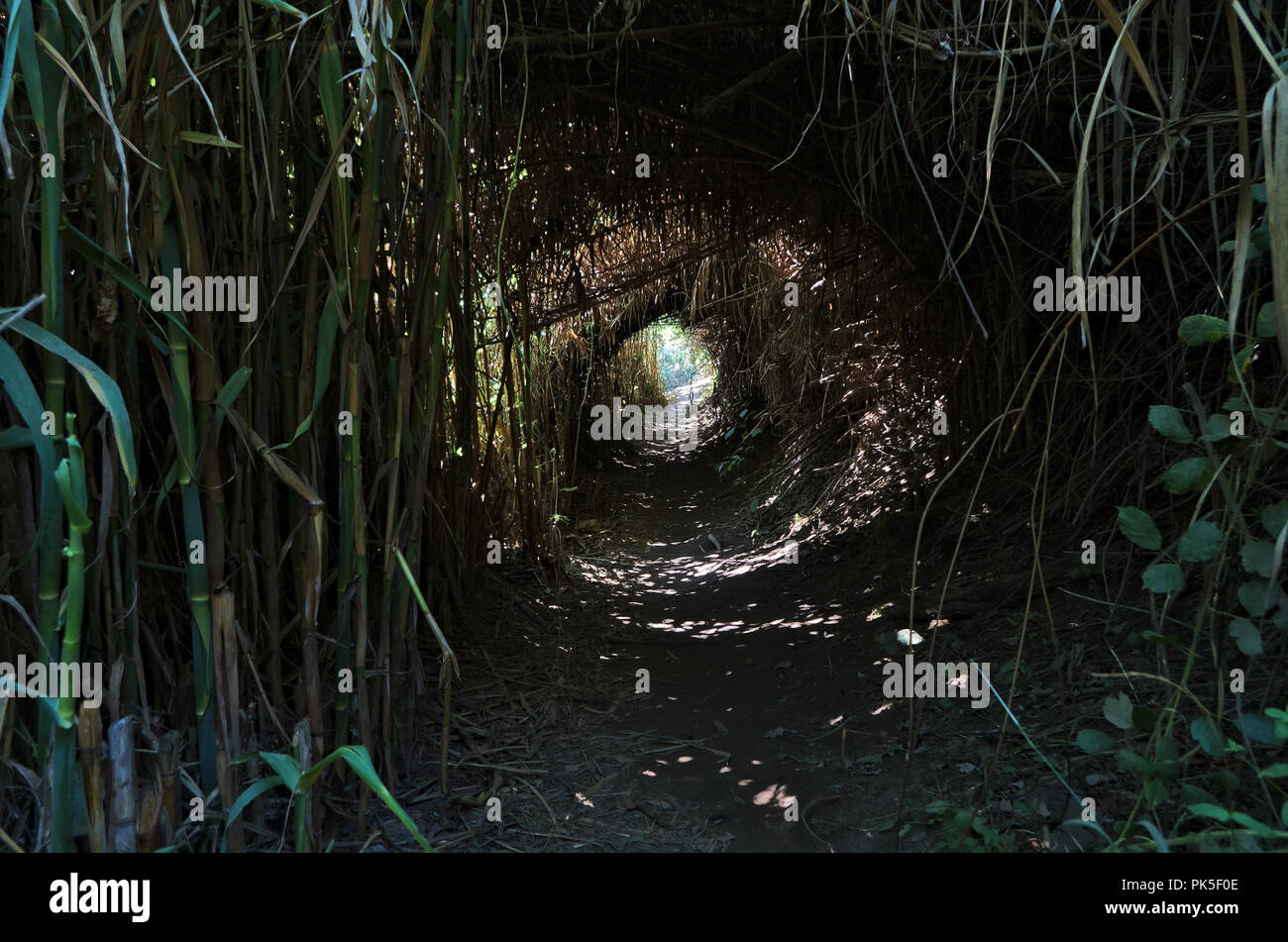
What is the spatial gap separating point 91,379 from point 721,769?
66.2 inches

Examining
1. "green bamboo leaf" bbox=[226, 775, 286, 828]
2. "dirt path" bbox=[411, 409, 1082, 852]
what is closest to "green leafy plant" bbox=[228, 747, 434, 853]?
"green bamboo leaf" bbox=[226, 775, 286, 828]

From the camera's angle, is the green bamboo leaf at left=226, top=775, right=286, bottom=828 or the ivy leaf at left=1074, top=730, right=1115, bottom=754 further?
the ivy leaf at left=1074, top=730, right=1115, bottom=754

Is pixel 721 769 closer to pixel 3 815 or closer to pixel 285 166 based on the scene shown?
pixel 3 815

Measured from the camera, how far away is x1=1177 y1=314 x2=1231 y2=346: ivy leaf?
1261 millimetres

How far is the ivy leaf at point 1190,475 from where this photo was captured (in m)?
1.30

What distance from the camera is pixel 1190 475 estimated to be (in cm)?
130

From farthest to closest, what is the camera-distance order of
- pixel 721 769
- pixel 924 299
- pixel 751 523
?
pixel 751 523 < pixel 924 299 < pixel 721 769

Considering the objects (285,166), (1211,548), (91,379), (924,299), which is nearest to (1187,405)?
(1211,548)

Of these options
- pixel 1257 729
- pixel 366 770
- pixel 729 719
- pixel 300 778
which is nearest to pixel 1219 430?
pixel 1257 729

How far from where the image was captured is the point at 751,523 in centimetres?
586

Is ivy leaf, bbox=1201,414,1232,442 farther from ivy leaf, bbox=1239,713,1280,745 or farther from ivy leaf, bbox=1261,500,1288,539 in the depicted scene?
ivy leaf, bbox=1239,713,1280,745

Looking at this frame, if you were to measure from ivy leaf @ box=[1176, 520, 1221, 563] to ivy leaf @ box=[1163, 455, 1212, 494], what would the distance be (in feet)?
0.19

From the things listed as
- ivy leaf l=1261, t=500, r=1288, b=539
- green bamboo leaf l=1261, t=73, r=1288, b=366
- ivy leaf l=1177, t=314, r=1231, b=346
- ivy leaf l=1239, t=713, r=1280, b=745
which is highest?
green bamboo leaf l=1261, t=73, r=1288, b=366

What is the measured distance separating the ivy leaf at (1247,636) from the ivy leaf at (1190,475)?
8.1 inches
